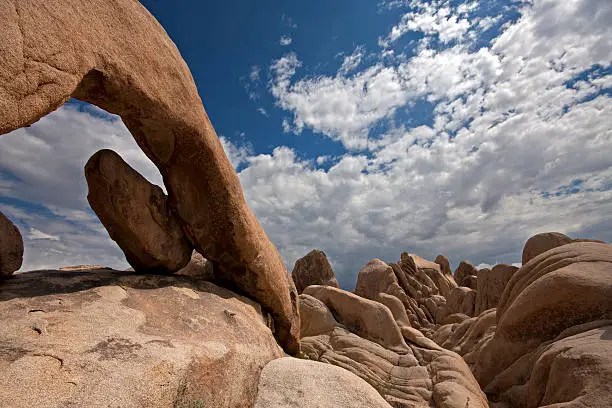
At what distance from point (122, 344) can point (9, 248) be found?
3692 millimetres

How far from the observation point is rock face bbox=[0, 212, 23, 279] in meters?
6.89

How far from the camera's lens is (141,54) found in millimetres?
7172

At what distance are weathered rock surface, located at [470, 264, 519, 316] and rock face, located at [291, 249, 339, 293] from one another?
13933 millimetres

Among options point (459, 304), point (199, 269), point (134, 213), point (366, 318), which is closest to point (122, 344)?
point (134, 213)

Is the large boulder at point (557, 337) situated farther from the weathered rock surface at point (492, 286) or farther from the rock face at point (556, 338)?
the weathered rock surface at point (492, 286)

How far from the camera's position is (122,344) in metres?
5.34

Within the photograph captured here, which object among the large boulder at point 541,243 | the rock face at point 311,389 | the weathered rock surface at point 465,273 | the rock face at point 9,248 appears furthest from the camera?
the weathered rock surface at point 465,273

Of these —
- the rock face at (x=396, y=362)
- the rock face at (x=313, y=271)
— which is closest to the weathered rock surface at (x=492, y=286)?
the rock face at (x=313, y=271)

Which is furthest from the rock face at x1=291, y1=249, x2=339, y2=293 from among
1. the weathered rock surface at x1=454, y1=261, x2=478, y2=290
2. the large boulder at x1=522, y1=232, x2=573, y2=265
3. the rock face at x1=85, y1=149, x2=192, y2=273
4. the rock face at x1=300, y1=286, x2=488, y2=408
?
the weathered rock surface at x1=454, y1=261, x2=478, y2=290

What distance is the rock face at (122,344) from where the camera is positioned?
14.4ft

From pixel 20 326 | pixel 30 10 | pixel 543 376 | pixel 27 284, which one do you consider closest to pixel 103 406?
pixel 20 326

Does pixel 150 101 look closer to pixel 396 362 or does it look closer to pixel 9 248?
pixel 9 248

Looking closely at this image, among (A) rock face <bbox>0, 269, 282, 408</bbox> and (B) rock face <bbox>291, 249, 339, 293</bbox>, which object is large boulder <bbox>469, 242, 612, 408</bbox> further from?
(B) rock face <bbox>291, 249, 339, 293</bbox>

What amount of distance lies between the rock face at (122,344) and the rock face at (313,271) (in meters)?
21.7
